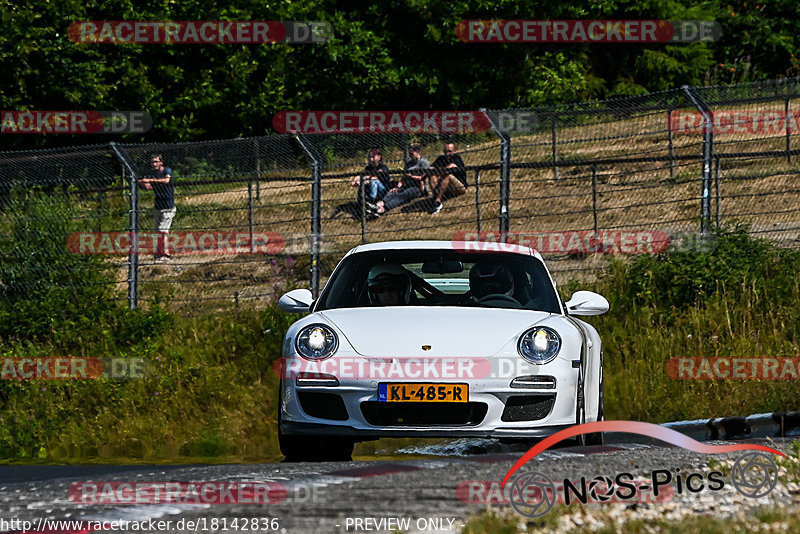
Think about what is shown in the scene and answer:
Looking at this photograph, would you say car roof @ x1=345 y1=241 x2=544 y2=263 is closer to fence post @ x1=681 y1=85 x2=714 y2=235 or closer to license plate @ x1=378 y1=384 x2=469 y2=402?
license plate @ x1=378 y1=384 x2=469 y2=402

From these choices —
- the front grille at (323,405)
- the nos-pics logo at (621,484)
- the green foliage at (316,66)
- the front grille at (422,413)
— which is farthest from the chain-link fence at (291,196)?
the green foliage at (316,66)

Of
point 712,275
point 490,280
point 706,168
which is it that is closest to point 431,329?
point 490,280

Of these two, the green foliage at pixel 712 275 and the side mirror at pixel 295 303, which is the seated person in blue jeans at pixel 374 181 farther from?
the side mirror at pixel 295 303

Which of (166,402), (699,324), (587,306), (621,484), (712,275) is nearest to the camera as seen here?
(621,484)

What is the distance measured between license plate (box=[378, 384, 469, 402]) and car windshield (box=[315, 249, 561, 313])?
1.20m

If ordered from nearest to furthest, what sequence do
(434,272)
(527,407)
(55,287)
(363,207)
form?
(527,407) → (434,272) → (55,287) → (363,207)

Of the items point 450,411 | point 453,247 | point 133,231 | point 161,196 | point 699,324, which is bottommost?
point 450,411

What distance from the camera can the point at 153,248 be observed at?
14.6 m

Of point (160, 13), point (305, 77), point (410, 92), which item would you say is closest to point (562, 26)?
point (410, 92)

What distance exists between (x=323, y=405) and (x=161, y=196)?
8.17 m

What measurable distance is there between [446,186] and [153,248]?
11.8 feet

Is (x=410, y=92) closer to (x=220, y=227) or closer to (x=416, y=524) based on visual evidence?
(x=220, y=227)

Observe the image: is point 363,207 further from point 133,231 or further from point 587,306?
point 587,306

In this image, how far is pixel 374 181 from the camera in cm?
1573
